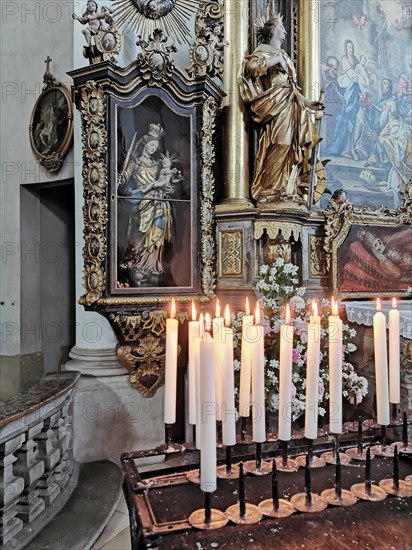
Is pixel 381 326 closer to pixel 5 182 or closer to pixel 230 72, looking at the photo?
pixel 230 72

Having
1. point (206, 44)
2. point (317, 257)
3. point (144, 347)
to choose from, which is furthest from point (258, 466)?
point (206, 44)

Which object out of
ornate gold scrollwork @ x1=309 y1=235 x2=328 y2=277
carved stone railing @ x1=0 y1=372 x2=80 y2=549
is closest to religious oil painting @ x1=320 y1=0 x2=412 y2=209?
ornate gold scrollwork @ x1=309 y1=235 x2=328 y2=277

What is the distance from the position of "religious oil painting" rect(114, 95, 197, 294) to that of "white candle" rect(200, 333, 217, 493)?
2.71m

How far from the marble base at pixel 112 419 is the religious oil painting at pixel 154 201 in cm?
86

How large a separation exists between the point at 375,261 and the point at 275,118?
1739mm

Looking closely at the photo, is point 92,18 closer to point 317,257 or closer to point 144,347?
point 144,347

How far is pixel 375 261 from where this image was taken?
15.4 feet

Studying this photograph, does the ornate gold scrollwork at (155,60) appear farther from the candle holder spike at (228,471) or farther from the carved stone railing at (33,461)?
the candle holder spike at (228,471)

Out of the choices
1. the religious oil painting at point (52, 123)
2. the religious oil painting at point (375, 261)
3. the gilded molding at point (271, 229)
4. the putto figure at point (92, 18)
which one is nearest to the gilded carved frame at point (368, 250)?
the religious oil painting at point (375, 261)

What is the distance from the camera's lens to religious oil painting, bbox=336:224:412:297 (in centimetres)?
455

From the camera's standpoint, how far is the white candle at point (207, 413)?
103 centimetres

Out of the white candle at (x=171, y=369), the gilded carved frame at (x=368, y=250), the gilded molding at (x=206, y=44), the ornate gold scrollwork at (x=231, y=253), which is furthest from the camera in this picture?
the gilded carved frame at (x=368, y=250)

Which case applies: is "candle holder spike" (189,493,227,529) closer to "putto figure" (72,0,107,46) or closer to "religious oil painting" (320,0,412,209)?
"putto figure" (72,0,107,46)

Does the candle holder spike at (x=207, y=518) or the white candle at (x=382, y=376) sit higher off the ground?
the white candle at (x=382, y=376)
